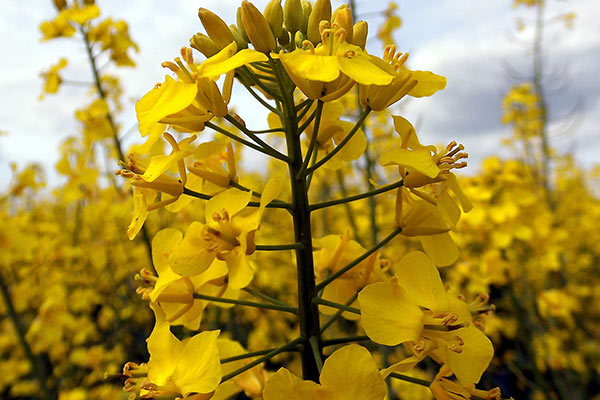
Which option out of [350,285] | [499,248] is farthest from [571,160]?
[350,285]

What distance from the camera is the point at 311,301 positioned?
111cm

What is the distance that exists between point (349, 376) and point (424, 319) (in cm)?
22

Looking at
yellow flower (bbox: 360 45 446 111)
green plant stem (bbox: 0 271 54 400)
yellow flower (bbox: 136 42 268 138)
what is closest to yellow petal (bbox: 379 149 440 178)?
yellow flower (bbox: 360 45 446 111)

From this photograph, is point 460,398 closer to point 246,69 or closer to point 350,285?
point 350,285

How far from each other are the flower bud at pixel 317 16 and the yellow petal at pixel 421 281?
0.62 meters

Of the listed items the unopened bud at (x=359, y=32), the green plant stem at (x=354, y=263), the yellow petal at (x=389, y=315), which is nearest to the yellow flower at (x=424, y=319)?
the yellow petal at (x=389, y=315)

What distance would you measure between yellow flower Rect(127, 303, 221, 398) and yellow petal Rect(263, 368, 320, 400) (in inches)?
5.5

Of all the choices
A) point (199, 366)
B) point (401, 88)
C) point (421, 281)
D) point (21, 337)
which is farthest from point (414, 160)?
point (21, 337)

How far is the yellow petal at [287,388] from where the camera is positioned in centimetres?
86

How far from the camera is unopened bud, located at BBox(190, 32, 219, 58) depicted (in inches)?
44.4

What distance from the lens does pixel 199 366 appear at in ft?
3.15

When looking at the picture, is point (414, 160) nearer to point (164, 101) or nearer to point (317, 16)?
point (317, 16)

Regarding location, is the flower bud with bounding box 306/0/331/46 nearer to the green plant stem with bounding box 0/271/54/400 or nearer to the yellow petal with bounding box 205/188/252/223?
the yellow petal with bounding box 205/188/252/223

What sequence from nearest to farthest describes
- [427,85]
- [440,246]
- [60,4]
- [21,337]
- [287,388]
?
[287,388], [427,85], [440,246], [21,337], [60,4]
